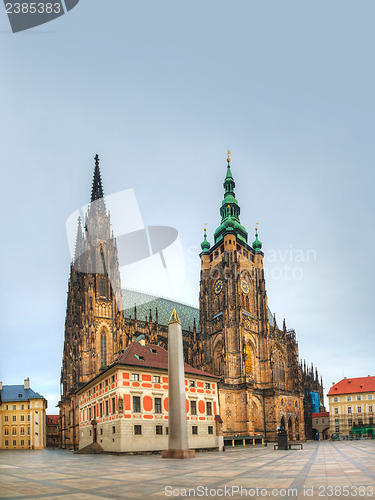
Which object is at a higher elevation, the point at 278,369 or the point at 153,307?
the point at 153,307

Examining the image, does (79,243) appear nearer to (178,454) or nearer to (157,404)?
(157,404)

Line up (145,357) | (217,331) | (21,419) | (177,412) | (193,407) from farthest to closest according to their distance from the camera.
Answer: (21,419), (217,331), (193,407), (145,357), (177,412)

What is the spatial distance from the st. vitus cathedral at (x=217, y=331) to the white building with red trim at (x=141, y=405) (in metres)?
19.3

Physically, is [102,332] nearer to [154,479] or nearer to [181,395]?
[181,395]

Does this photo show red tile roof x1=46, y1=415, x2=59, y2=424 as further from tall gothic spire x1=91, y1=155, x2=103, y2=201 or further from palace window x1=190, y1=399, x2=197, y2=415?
palace window x1=190, y1=399, x2=197, y2=415

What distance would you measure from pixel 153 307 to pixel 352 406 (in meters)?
48.9

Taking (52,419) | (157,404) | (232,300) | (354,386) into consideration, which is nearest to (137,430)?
(157,404)

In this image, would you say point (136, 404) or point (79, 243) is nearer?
A: point (136, 404)

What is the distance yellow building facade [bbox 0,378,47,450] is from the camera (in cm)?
9194

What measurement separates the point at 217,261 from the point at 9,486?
75.9 m

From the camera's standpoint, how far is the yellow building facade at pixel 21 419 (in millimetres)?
91938

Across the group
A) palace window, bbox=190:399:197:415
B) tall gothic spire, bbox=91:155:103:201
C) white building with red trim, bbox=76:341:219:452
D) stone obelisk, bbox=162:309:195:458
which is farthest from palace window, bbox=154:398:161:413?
tall gothic spire, bbox=91:155:103:201

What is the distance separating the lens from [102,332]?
228 feet

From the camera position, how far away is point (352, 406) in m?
97.9
